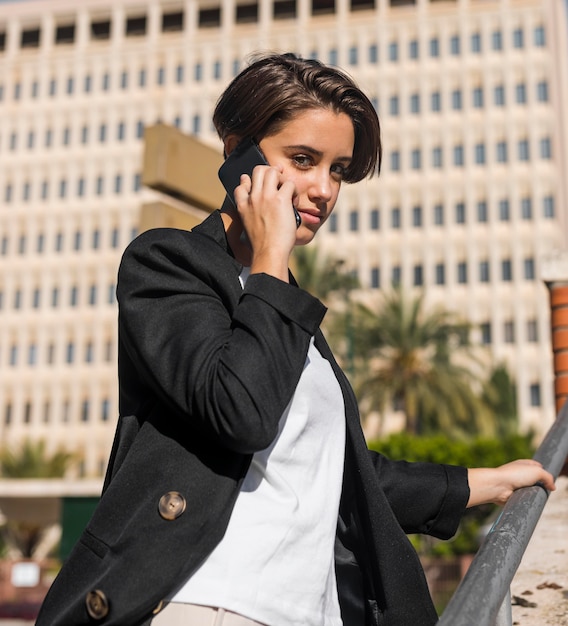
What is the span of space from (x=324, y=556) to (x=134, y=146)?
6641 centimetres

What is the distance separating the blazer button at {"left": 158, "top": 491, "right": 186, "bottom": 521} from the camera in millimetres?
1481

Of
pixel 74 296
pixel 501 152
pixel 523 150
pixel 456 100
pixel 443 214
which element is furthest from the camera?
pixel 74 296

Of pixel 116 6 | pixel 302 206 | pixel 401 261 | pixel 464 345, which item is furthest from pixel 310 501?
pixel 116 6

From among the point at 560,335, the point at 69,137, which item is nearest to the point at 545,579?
the point at 560,335

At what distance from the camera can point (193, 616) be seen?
148cm

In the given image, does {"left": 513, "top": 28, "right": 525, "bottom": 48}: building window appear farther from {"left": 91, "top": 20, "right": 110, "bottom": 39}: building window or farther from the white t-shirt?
the white t-shirt

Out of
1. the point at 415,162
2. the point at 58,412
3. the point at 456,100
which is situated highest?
the point at 456,100

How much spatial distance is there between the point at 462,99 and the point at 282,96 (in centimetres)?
6333

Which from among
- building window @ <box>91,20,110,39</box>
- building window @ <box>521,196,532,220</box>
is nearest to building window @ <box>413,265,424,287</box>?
building window @ <box>521,196,532,220</box>

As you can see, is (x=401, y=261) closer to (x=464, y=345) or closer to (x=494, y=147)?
(x=494, y=147)

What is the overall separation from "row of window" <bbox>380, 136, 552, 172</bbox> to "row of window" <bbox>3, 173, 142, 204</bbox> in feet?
56.9

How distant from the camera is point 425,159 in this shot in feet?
204

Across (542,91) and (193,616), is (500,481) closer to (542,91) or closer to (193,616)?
(193,616)

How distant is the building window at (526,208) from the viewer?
59438mm
